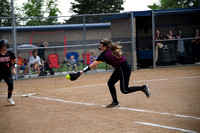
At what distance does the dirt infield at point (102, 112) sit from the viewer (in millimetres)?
5406

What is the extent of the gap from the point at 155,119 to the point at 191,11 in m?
12.8

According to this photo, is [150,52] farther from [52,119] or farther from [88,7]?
[88,7]

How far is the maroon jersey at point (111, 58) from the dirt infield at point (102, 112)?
3.70 ft

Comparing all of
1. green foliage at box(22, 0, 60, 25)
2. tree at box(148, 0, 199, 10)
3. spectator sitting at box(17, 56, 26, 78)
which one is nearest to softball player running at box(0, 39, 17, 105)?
spectator sitting at box(17, 56, 26, 78)

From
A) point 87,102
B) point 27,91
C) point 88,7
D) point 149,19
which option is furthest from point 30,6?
point 87,102

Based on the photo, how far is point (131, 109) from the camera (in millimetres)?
6961

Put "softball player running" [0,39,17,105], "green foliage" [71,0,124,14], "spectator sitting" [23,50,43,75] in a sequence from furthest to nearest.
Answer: "green foliage" [71,0,124,14] < "spectator sitting" [23,50,43,75] < "softball player running" [0,39,17,105]

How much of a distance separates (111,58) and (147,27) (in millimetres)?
11787

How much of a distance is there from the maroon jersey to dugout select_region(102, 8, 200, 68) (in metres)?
9.25

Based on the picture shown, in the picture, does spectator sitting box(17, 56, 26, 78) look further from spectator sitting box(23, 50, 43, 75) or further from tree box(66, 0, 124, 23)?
tree box(66, 0, 124, 23)

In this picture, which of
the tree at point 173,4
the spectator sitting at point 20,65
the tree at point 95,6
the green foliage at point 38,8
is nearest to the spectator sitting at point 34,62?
the spectator sitting at point 20,65

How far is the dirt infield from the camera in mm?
5406

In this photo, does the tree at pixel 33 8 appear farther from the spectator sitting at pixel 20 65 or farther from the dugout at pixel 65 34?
the spectator sitting at pixel 20 65

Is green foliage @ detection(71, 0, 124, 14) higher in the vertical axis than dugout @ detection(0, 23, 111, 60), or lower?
higher
